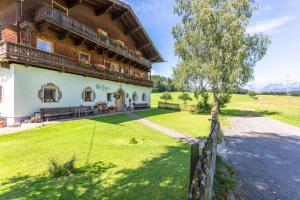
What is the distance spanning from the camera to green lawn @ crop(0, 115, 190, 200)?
4598mm

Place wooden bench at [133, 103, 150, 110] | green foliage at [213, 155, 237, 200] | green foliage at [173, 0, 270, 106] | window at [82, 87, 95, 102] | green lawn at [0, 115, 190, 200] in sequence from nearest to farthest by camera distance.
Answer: green lawn at [0, 115, 190, 200], green foliage at [213, 155, 237, 200], window at [82, 87, 95, 102], green foliage at [173, 0, 270, 106], wooden bench at [133, 103, 150, 110]

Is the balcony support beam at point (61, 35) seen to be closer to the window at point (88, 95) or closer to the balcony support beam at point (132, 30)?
the window at point (88, 95)

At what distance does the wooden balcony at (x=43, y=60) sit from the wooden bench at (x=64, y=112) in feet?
11.2

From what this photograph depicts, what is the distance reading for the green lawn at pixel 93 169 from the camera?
4.60 m

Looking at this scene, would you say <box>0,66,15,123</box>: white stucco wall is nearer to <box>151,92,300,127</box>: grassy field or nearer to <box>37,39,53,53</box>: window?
<box>37,39,53,53</box>: window

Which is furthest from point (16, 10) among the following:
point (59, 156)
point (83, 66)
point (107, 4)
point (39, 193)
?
point (39, 193)

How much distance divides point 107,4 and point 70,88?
1087 centimetres

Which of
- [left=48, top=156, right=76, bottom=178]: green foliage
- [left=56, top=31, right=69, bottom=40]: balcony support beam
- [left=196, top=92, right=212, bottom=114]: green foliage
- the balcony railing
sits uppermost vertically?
the balcony railing

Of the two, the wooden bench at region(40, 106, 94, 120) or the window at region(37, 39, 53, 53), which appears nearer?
the wooden bench at region(40, 106, 94, 120)

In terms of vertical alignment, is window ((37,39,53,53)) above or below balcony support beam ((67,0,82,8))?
below

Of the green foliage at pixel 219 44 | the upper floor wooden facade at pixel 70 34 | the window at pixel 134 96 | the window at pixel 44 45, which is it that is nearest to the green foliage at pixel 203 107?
the green foliage at pixel 219 44

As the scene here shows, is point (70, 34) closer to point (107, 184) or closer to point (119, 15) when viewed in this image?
point (119, 15)

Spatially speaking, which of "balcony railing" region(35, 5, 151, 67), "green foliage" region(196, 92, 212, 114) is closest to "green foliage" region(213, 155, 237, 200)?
"balcony railing" region(35, 5, 151, 67)

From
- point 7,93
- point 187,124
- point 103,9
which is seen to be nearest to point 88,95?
point 7,93
